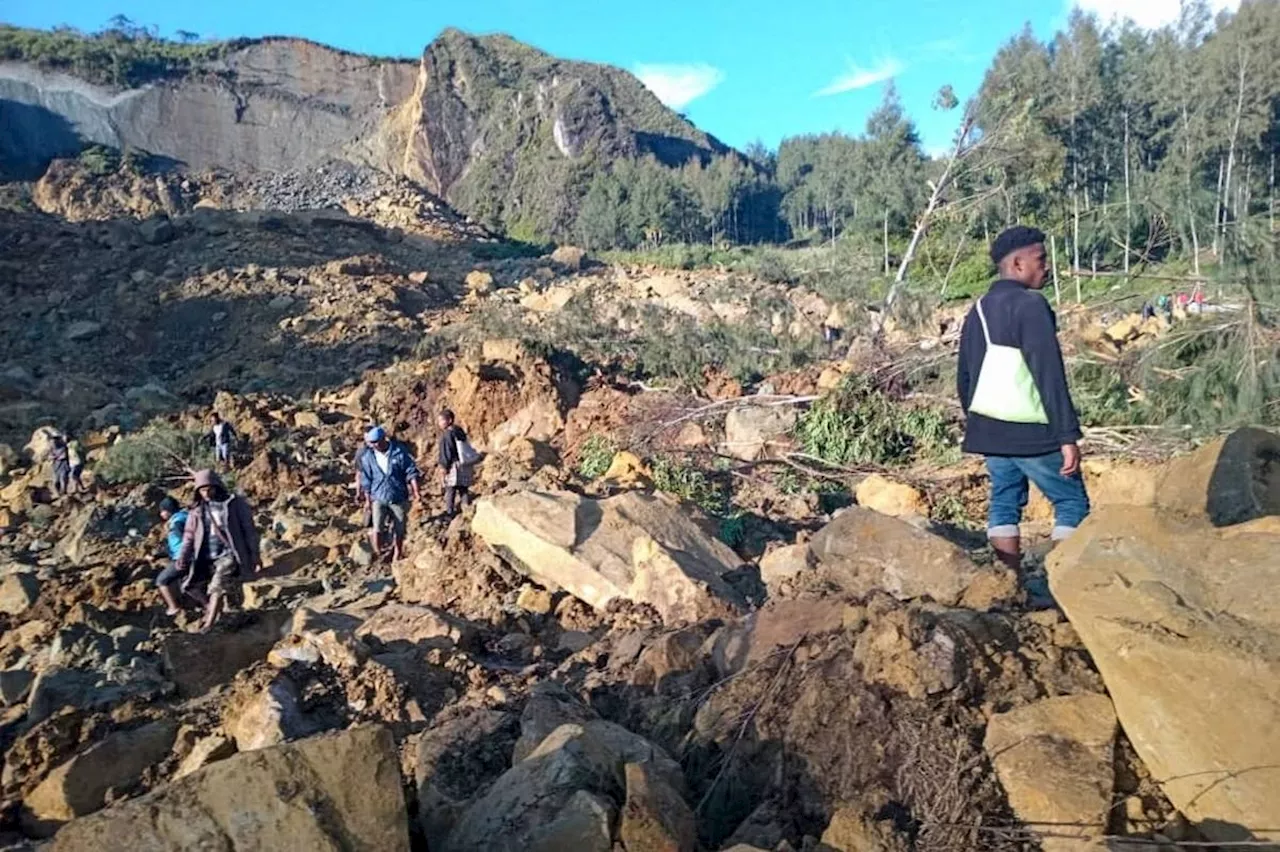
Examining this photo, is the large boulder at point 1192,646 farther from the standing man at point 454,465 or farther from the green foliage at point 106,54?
the green foliage at point 106,54

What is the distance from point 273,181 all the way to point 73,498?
1486 inches

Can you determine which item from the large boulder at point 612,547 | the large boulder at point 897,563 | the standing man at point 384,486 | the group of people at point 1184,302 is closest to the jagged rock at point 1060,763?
the large boulder at point 897,563

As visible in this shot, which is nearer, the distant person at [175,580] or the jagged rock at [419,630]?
the jagged rock at [419,630]

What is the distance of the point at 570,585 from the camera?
17.7 feet

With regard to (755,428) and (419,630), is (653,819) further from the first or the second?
(755,428)

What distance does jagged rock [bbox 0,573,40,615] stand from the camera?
681cm

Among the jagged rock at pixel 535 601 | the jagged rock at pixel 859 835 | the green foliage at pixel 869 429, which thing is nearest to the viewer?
the jagged rock at pixel 859 835

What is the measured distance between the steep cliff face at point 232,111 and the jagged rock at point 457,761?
47.9 metres


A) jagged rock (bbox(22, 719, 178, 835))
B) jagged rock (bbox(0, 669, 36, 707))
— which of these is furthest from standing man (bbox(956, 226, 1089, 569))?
jagged rock (bbox(0, 669, 36, 707))

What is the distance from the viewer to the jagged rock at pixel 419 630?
4.53m

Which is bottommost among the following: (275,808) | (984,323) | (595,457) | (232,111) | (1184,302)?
(595,457)

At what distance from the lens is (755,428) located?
913 centimetres

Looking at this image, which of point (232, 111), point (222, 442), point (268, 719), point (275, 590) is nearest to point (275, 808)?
point (268, 719)

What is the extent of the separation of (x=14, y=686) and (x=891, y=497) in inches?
217
